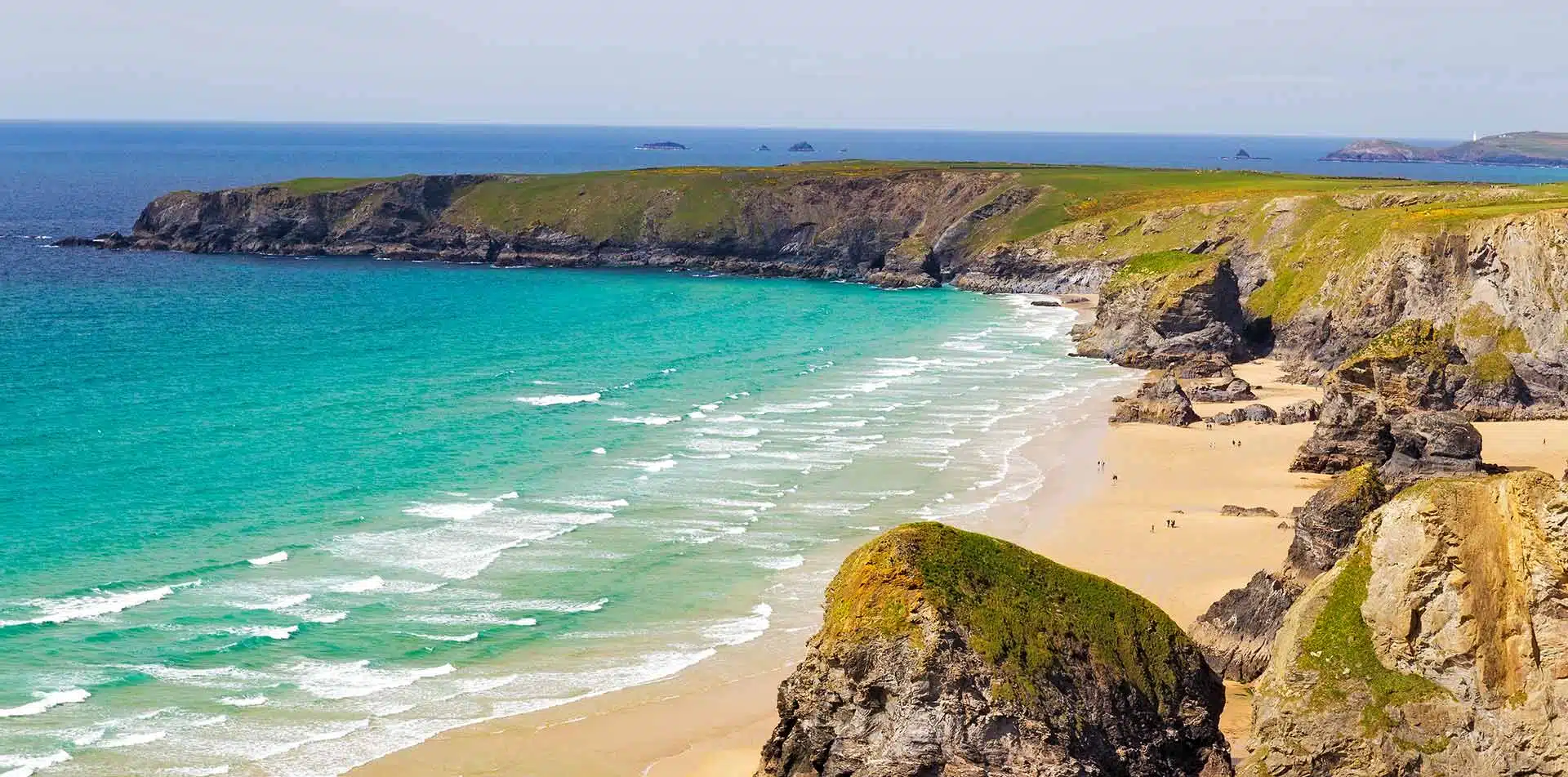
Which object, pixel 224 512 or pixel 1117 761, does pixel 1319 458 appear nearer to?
pixel 1117 761

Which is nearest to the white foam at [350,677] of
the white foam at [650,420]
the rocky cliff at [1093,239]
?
the white foam at [650,420]

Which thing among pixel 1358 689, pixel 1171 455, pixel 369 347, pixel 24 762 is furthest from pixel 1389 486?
pixel 369 347

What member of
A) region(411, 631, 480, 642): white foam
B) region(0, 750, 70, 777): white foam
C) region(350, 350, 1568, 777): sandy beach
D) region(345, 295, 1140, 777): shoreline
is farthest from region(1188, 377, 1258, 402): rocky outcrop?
region(0, 750, 70, 777): white foam

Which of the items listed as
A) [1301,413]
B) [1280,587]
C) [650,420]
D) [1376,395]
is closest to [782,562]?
[1280,587]

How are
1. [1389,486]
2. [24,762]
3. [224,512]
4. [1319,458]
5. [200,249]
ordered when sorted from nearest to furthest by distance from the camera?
[24,762] → [1389,486] → [224,512] → [1319,458] → [200,249]

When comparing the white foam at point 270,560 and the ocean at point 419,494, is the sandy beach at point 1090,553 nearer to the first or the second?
the ocean at point 419,494
